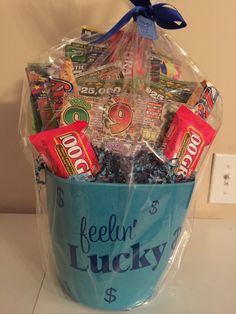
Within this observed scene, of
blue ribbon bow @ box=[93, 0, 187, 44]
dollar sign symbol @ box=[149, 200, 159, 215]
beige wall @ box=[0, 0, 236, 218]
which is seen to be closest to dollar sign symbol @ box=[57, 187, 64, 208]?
dollar sign symbol @ box=[149, 200, 159, 215]

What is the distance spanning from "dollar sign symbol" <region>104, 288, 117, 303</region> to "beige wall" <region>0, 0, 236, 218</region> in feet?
1.43

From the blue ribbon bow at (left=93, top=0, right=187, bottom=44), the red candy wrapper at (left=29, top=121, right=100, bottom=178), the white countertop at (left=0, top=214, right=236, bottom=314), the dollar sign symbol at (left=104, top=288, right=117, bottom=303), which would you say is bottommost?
the white countertop at (left=0, top=214, right=236, bottom=314)

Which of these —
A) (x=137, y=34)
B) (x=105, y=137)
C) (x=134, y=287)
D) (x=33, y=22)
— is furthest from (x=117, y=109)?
(x=33, y=22)

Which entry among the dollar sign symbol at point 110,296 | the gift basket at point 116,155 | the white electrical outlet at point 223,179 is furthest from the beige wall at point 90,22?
the dollar sign symbol at point 110,296

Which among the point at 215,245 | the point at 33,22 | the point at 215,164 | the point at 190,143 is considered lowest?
the point at 215,245

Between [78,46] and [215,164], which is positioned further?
[215,164]

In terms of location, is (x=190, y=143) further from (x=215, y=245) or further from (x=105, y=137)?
(x=215, y=245)

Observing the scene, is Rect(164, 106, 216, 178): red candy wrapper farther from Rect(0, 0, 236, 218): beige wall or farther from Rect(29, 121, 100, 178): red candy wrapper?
Rect(0, 0, 236, 218): beige wall

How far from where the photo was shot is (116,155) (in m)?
0.47

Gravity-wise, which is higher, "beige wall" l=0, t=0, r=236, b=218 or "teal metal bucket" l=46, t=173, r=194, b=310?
"beige wall" l=0, t=0, r=236, b=218

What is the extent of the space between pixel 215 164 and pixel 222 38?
28cm

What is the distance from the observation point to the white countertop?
0.54 metres

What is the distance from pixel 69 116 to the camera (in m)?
0.49

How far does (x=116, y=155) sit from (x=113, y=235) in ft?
0.36
